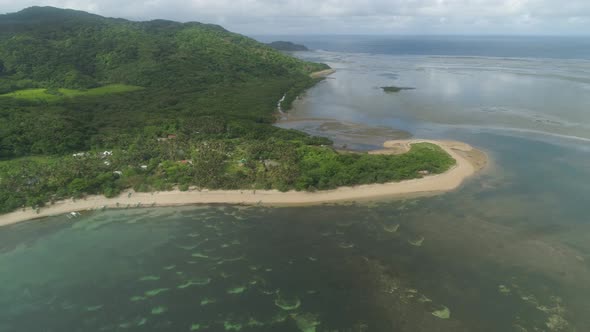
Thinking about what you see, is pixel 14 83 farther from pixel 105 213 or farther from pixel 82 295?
pixel 82 295

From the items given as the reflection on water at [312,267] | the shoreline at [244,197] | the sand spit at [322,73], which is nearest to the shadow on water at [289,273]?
the reflection on water at [312,267]

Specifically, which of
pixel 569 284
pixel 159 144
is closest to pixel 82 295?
pixel 159 144

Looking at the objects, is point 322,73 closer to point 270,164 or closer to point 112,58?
point 112,58

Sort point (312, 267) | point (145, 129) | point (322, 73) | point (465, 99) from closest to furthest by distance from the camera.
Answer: point (312, 267), point (145, 129), point (465, 99), point (322, 73)

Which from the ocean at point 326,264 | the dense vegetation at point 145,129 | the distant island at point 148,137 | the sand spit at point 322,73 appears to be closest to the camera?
the ocean at point 326,264

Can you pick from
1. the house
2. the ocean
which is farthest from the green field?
the house

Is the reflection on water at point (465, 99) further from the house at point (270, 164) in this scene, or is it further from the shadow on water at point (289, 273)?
the shadow on water at point (289, 273)

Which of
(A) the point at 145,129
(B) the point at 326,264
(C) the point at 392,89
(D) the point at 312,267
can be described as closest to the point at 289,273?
(D) the point at 312,267
